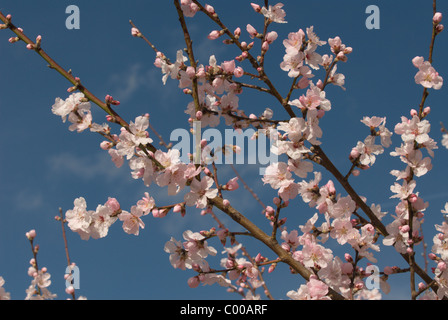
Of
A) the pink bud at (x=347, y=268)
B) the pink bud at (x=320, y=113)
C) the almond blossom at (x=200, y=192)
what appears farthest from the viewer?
the pink bud at (x=347, y=268)

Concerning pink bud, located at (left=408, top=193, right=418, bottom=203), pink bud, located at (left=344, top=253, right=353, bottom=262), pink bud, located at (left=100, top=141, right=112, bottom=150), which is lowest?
pink bud, located at (left=344, top=253, right=353, bottom=262)

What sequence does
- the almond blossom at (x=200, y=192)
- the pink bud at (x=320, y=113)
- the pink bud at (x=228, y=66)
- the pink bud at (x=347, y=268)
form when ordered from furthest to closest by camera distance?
the pink bud at (x=228, y=66) < the pink bud at (x=347, y=268) < the pink bud at (x=320, y=113) < the almond blossom at (x=200, y=192)

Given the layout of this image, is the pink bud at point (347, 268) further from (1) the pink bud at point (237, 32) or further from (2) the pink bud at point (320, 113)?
(1) the pink bud at point (237, 32)

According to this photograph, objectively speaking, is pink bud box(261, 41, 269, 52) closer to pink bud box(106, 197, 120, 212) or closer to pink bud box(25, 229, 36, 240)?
pink bud box(106, 197, 120, 212)

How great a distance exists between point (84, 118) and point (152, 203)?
2.95 ft

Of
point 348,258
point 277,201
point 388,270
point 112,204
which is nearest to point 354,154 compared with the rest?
point 277,201

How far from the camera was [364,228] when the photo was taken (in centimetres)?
298

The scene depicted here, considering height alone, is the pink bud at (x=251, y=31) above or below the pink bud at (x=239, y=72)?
above

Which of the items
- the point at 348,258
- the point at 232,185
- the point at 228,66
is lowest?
the point at 348,258

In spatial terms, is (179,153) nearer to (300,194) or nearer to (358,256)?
(300,194)

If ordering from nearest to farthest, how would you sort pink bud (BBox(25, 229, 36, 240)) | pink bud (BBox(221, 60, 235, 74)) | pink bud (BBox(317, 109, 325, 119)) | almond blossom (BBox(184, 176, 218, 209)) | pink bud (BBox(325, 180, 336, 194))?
almond blossom (BBox(184, 176, 218, 209))
pink bud (BBox(317, 109, 325, 119))
pink bud (BBox(325, 180, 336, 194))
pink bud (BBox(221, 60, 235, 74))
pink bud (BBox(25, 229, 36, 240))

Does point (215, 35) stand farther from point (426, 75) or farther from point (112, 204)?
point (426, 75)

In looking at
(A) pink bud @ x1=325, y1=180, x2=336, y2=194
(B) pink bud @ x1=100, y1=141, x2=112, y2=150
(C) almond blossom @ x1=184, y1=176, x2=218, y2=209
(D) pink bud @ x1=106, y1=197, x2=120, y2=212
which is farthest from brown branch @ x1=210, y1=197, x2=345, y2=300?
(B) pink bud @ x1=100, y1=141, x2=112, y2=150

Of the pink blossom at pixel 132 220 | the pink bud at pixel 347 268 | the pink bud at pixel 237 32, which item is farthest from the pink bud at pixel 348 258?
the pink bud at pixel 237 32
